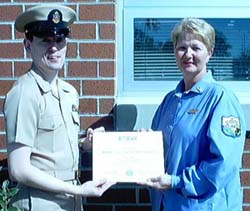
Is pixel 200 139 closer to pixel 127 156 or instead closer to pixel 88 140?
pixel 127 156

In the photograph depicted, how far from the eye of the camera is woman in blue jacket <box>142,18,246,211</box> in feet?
8.42

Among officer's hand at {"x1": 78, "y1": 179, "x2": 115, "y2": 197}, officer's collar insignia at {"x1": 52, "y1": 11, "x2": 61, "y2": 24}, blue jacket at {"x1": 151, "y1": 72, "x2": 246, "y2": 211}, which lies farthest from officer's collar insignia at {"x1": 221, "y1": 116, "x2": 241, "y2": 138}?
officer's collar insignia at {"x1": 52, "y1": 11, "x2": 61, "y2": 24}

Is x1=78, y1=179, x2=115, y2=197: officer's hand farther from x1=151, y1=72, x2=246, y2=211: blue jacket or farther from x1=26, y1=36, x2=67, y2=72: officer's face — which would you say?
x1=26, y1=36, x2=67, y2=72: officer's face

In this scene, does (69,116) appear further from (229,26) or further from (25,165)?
(229,26)

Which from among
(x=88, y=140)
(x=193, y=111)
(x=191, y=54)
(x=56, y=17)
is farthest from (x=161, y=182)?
(x=56, y=17)

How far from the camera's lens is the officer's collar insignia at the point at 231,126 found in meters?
2.55

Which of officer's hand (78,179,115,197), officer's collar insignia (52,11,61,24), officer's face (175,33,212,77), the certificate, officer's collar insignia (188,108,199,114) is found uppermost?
officer's collar insignia (52,11,61,24)

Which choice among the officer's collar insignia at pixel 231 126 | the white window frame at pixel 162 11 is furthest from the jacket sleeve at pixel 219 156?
the white window frame at pixel 162 11

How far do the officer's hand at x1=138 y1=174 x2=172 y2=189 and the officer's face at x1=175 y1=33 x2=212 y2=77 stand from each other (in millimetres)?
459

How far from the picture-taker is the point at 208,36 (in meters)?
2.68

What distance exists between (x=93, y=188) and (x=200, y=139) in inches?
19.5

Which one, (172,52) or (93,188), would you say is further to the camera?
(172,52)

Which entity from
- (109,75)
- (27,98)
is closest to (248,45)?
(109,75)

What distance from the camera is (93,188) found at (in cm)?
263
